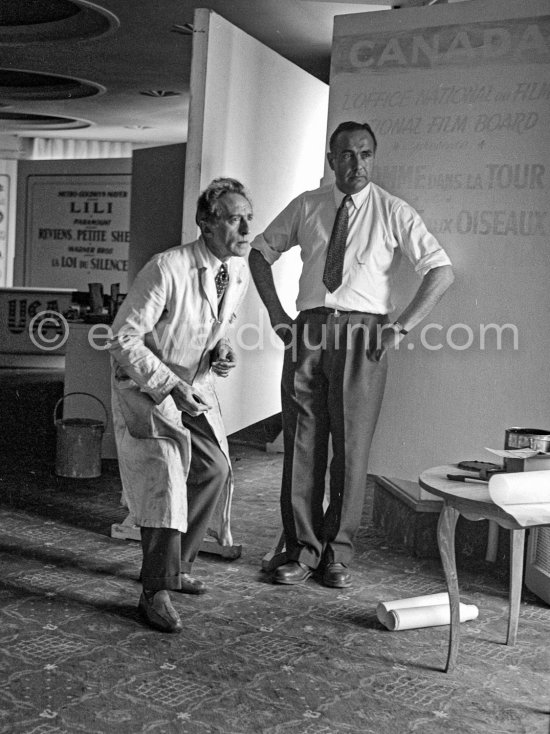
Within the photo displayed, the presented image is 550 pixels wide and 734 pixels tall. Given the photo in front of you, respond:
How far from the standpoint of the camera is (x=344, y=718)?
8.01 feet

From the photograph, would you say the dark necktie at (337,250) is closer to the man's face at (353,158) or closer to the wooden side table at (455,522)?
the man's face at (353,158)

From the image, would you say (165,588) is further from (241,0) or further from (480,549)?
(241,0)

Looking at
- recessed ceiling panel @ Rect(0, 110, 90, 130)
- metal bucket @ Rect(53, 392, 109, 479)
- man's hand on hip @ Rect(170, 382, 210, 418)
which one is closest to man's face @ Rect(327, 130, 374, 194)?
man's hand on hip @ Rect(170, 382, 210, 418)

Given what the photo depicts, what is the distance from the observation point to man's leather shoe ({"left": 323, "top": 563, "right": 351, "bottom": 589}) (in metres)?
3.55

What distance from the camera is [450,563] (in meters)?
2.75

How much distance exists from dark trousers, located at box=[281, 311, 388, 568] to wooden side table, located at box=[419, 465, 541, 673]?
27.5 inches

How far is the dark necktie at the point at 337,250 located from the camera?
11.6 ft

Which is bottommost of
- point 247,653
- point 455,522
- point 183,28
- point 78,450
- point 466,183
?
point 247,653

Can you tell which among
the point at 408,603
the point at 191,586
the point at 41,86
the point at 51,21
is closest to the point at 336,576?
the point at 408,603

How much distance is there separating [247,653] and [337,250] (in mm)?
1573

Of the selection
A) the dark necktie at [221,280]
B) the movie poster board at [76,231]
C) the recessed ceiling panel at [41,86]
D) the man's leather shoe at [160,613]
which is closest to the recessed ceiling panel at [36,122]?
the movie poster board at [76,231]

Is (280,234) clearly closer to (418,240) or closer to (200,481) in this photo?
(418,240)

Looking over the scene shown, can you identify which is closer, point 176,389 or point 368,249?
point 176,389

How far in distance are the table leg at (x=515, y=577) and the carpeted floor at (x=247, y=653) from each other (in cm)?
6
